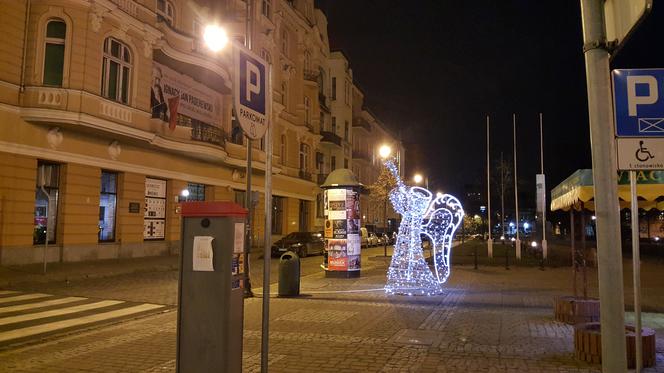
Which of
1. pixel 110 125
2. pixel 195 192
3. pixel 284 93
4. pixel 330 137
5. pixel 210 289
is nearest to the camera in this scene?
pixel 210 289

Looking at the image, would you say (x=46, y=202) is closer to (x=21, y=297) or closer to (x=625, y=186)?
(x=21, y=297)

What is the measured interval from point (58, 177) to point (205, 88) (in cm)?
1104

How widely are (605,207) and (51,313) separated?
10333 mm

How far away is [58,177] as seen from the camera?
20.6m

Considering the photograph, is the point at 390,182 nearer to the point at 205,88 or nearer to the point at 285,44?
the point at 285,44

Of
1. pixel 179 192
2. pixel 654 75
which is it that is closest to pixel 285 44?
pixel 179 192

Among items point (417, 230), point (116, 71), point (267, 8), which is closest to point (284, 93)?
point (267, 8)

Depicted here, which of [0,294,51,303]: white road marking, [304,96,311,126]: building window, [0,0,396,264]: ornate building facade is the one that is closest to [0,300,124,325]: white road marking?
[0,294,51,303]: white road marking

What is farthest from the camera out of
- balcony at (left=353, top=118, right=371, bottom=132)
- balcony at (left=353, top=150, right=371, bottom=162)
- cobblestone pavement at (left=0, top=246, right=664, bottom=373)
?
balcony at (left=353, top=118, right=371, bottom=132)

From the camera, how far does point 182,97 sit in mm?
27625

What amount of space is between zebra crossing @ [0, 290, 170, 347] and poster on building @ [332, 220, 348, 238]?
6.78 m

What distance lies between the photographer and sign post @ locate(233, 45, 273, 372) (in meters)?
4.98

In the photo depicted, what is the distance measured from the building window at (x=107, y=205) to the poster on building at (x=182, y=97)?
356 centimetres

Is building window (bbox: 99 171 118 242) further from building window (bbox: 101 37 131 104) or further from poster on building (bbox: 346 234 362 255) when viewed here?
poster on building (bbox: 346 234 362 255)
